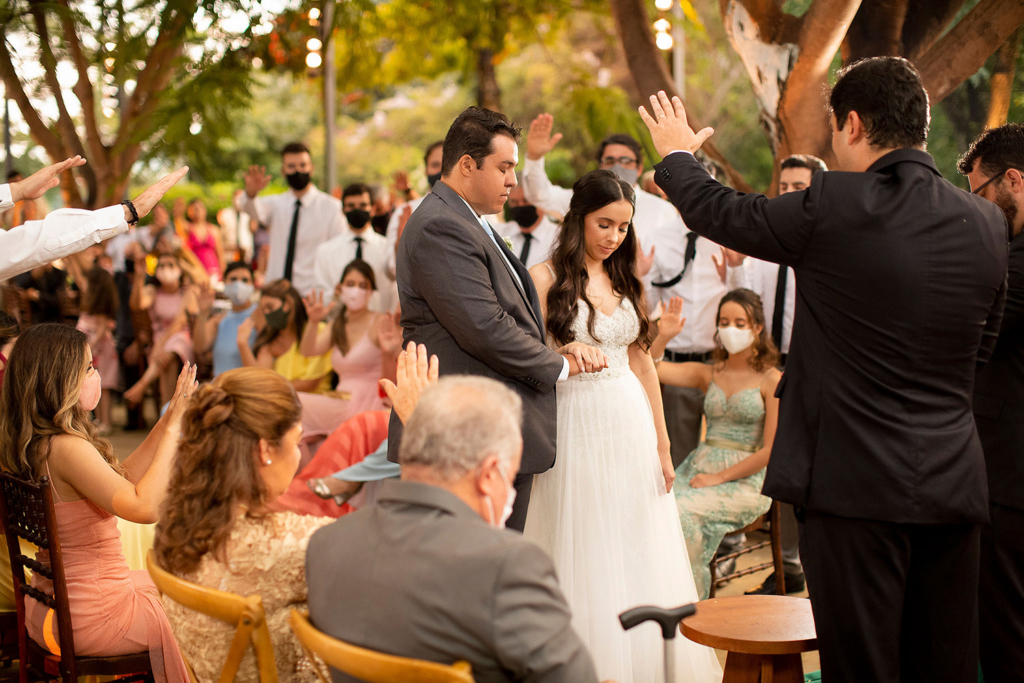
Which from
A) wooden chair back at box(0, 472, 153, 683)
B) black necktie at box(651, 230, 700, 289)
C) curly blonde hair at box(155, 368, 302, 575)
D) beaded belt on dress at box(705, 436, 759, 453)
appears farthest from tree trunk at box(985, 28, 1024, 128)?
wooden chair back at box(0, 472, 153, 683)

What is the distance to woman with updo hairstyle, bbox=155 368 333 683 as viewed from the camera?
6.70ft

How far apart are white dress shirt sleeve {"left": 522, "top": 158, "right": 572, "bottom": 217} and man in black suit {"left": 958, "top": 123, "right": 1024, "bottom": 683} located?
2.69 metres

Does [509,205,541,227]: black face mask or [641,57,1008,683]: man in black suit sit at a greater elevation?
[509,205,541,227]: black face mask

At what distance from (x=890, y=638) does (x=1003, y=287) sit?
2.86 ft

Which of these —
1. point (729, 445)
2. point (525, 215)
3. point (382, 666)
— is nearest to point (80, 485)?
point (382, 666)

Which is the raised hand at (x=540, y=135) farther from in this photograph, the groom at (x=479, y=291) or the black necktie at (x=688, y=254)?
the groom at (x=479, y=291)

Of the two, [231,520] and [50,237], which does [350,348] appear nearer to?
[50,237]

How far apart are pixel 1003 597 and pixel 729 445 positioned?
1636 mm

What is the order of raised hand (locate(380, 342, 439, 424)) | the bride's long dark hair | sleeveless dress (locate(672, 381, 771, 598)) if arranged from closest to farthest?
raised hand (locate(380, 342, 439, 424)), the bride's long dark hair, sleeveless dress (locate(672, 381, 771, 598))

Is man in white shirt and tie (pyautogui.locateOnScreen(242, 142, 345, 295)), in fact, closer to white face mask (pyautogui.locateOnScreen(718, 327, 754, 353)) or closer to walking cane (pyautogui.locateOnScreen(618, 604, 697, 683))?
white face mask (pyautogui.locateOnScreen(718, 327, 754, 353))

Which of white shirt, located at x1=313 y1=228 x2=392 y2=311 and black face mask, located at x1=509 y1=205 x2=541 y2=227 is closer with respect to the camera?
black face mask, located at x1=509 y1=205 x2=541 y2=227

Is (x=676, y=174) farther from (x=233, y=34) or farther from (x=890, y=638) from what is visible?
(x=233, y=34)

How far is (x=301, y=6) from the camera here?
7461 millimetres

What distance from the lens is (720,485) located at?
4027mm
